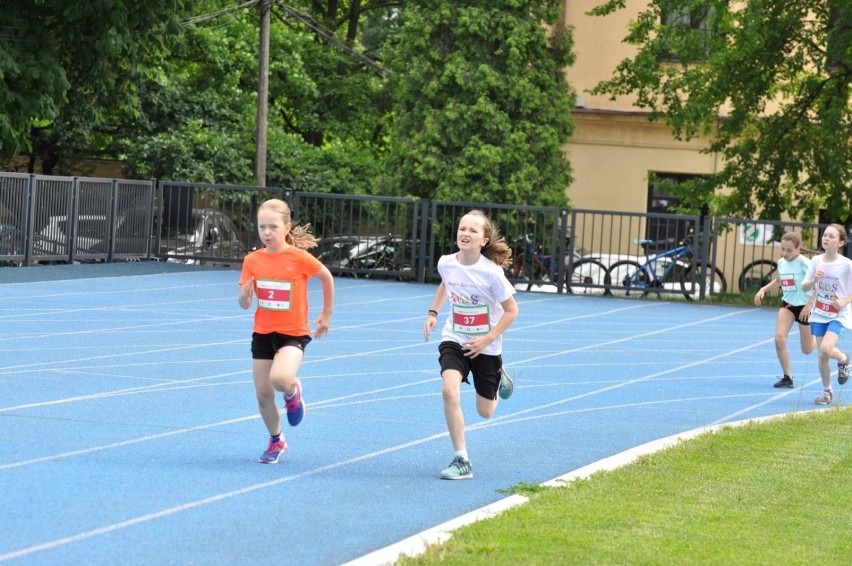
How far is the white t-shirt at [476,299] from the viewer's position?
8.90 m

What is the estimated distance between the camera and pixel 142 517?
279 inches

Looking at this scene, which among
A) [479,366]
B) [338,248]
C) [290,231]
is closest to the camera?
[479,366]

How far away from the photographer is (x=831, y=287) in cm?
1420

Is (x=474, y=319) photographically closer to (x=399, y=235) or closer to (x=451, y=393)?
(x=451, y=393)

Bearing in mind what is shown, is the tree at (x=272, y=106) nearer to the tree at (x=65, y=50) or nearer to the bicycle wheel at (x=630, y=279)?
the tree at (x=65, y=50)

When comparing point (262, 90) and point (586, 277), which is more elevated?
point (262, 90)

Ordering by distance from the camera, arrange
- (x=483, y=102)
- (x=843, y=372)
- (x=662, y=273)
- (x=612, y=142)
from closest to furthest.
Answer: (x=843, y=372), (x=662, y=273), (x=483, y=102), (x=612, y=142)

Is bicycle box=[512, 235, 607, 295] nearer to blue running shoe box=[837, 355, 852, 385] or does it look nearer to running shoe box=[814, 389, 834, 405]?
blue running shoe box=[837, 355, 852, 385]

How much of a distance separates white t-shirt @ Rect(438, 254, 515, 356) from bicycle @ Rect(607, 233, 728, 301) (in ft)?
61.8

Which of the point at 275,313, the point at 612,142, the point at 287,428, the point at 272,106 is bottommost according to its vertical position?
the point at 287,428

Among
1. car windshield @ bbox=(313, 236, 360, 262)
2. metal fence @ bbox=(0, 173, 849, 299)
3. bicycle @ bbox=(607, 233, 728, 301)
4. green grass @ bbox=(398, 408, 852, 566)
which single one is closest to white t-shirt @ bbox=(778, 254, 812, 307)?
green grass @ bbox=(398, 408, 852, 566)

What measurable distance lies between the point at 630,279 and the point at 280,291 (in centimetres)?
1984

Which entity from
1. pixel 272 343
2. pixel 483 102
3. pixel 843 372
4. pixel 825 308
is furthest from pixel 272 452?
pixel 483 102

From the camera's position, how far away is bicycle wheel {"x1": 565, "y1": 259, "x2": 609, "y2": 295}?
2844 centimetres
